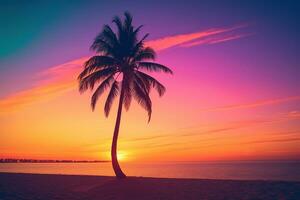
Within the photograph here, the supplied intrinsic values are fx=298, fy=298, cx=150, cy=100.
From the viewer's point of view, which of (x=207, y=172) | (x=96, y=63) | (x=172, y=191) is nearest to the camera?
(x=172, y=191)

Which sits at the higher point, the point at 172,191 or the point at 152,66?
the point at 152,66

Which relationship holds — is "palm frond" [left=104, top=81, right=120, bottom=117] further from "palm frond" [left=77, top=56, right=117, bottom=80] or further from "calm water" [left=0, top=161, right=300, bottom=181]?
"calm water" [left=0, top=161, right=300, bottom=181]

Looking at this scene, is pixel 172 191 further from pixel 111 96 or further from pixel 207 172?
pixel 207 172

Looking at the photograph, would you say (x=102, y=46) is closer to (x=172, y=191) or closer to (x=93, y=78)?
(x=93, y=78)

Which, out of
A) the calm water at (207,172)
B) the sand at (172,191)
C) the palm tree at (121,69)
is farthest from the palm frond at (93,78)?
the calm water at (207,172)

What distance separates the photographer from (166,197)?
14641mm

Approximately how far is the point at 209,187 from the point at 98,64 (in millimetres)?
12912

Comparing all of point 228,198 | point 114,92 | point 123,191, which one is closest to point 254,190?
point 228,198

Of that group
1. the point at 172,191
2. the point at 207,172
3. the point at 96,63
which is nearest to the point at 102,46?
the point at 96,63

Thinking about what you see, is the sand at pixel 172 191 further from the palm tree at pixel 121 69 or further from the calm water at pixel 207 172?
the calm water at pixel 207 172

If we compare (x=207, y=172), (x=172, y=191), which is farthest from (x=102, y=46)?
(x=207, y=172)

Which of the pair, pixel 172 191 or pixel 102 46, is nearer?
pixel 172 191

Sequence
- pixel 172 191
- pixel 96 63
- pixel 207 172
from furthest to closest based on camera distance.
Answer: pixel 207 172
pixel 96 63
pixel 172 191

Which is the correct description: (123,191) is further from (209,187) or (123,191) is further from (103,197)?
(209,187)
